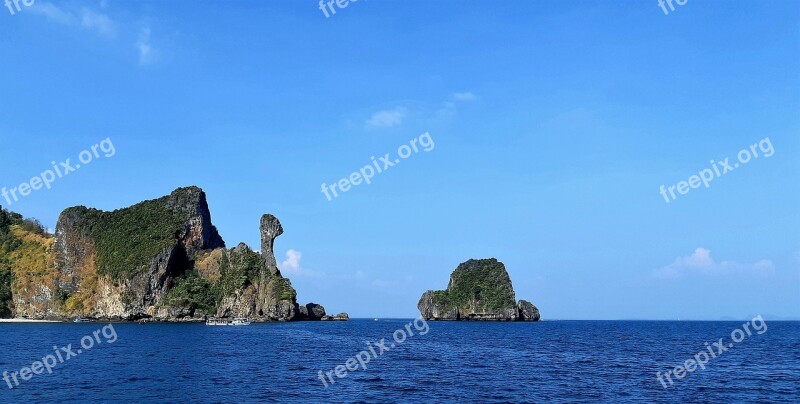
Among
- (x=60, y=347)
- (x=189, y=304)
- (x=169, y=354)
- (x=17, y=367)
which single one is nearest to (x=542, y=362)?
(x=169, y=354)

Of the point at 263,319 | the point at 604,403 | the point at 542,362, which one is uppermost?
the point at 263,319

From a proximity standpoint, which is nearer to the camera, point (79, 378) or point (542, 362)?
point (79, 378)

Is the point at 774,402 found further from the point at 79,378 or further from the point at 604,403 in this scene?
the point at 79,378

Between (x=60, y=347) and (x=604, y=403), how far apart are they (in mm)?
74524

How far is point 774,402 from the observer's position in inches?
1726

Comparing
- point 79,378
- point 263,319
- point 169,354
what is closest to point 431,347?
point 169,354

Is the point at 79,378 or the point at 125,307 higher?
the point at 125,307

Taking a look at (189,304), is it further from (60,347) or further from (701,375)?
(701,375)

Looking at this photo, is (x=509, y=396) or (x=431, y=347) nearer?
(x=509, y=396)

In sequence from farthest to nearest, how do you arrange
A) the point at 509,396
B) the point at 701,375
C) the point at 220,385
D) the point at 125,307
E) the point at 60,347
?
the point at 125,307 → the point at 60,347 → the point at 701,375 → the point at 220,385 → the point at 509,396

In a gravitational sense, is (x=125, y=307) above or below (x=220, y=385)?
above

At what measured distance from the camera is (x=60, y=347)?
82062 millimetres

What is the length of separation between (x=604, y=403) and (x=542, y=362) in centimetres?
2821

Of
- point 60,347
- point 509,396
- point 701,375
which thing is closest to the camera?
point 509,396
